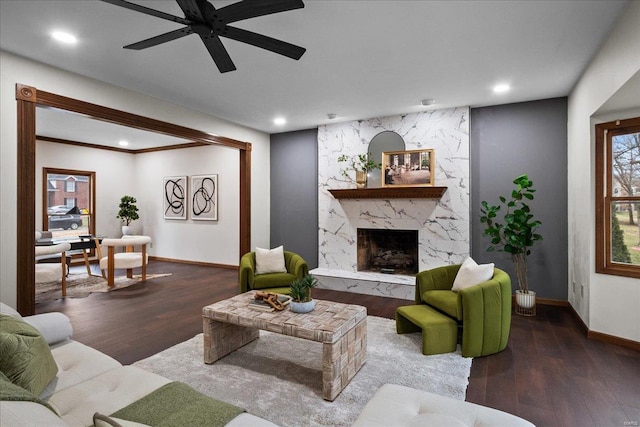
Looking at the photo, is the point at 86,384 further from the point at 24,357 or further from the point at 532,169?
the point at 532,169

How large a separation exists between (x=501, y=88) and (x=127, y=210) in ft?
25.9

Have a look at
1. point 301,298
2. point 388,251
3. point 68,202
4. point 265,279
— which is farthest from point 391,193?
point 68,202

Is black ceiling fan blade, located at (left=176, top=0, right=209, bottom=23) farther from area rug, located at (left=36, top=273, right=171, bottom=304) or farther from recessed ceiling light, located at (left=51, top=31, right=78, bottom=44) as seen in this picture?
area rug, located at (left=36, top=273, right=171, bottom=304)

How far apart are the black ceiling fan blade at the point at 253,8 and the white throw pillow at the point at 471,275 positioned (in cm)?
269

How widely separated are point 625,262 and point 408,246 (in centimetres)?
289

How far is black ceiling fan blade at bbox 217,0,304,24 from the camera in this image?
1946mm

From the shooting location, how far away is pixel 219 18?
83.8 inches

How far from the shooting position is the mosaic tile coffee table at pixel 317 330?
2346 millimetres

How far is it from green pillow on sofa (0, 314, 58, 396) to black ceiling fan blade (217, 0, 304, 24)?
79.6 inches

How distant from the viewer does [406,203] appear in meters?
5.41

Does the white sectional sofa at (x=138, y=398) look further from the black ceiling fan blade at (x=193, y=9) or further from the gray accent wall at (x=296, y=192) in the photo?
the gray accent wall at (x=296, y=192)

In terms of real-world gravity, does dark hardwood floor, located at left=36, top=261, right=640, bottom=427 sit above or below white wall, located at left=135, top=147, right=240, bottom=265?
below

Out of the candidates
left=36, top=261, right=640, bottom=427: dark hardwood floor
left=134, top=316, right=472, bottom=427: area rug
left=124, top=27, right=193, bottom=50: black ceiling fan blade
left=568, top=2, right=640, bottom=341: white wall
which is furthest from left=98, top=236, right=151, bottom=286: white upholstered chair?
left=568, top=2, right=640, bottom=341: white wall

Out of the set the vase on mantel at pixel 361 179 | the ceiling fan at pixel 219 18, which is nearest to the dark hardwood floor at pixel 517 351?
the vase on mantel at pixel 361 179
